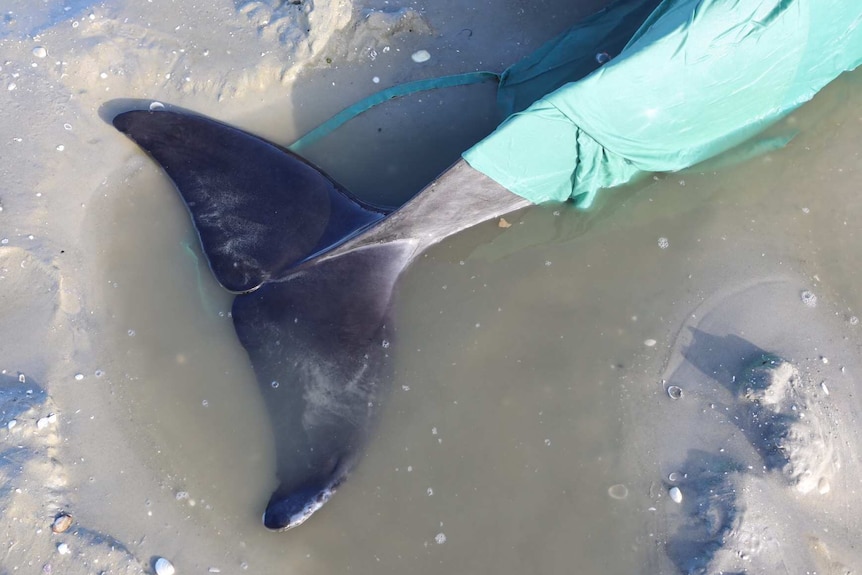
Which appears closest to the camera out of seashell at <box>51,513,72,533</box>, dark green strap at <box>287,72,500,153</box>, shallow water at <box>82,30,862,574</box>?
seashell at <box>51,513,72,533</box>

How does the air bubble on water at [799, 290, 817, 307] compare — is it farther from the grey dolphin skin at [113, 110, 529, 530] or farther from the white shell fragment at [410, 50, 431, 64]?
the white shell fragment at [410, 50, 431, 64]

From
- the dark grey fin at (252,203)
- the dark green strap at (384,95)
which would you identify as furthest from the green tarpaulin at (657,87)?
the dark grey fin at (252,203)

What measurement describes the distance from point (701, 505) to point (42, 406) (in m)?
3.90

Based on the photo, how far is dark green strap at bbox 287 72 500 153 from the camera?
13.1ft

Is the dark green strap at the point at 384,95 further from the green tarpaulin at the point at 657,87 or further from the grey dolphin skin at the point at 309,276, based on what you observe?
the grey dolphin skin at the point at 309,276

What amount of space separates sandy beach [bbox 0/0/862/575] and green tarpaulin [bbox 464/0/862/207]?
0.28 m

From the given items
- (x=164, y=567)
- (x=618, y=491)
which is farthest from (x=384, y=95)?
(x=164, y=567)

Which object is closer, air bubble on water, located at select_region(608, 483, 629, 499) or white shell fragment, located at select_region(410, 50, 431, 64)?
air bubble on water, located at select_region(608, 483, 629, 499)

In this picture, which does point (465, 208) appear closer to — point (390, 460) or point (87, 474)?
point (390, 460)

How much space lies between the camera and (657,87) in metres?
3.20

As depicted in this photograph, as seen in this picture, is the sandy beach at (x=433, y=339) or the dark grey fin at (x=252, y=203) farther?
the dark grey fin at (x=252, y=203)

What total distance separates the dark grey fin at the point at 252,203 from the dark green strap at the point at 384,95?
41 cm

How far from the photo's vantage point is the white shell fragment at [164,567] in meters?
3.29

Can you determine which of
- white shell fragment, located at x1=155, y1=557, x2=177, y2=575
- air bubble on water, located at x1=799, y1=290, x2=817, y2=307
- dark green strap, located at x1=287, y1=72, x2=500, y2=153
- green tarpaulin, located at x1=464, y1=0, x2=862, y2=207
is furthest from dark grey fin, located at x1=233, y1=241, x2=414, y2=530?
air bubble on water, located at x1=799, y1=290, x2=817, y2=307
